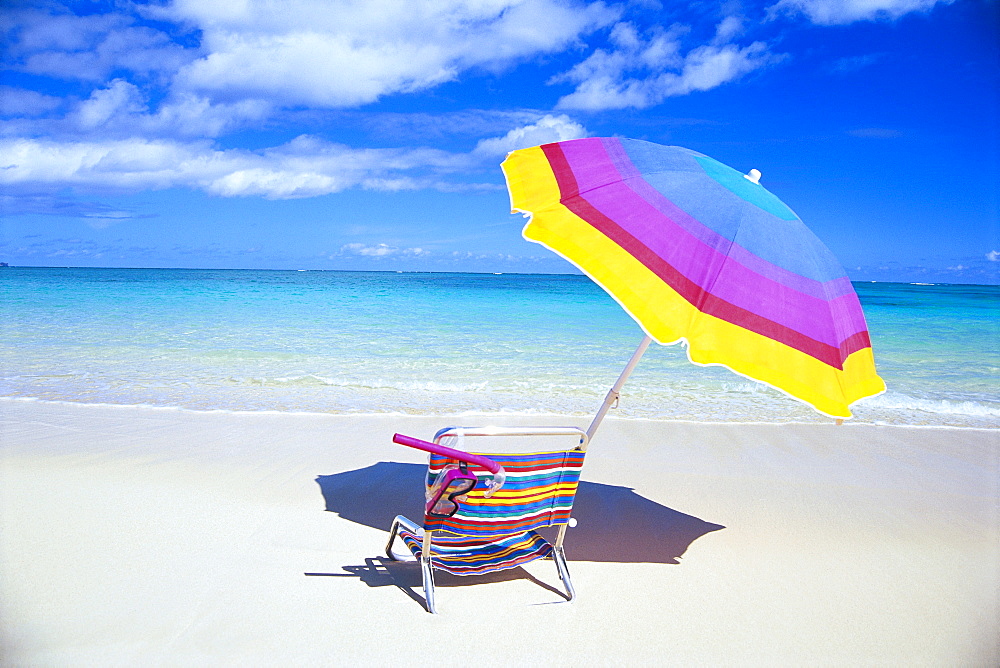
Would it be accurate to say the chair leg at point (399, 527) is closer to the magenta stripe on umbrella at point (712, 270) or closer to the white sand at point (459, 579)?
the white sand at point (459, 579)

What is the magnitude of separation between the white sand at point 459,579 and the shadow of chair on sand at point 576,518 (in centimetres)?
2

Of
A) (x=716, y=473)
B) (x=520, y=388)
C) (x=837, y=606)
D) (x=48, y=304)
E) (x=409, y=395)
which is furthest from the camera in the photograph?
(x=48, y=304)

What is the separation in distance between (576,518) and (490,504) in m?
1.69

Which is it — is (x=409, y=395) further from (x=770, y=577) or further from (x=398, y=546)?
(x=770, y=577)

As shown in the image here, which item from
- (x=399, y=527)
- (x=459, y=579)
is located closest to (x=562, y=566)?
(x=459, y=579)

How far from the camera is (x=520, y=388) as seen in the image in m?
9.10

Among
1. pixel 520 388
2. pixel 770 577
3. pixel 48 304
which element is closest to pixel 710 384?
pixel 520 388

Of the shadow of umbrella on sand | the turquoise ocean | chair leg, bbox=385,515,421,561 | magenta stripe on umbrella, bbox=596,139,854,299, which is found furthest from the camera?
the turquoise ocean

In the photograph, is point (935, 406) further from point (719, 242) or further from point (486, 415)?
point (719, 242)


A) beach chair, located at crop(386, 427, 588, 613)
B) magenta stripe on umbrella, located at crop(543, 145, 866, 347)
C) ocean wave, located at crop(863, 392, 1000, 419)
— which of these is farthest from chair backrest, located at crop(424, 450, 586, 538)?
ocean wave, located at crop(863, 392, 1000, 419)

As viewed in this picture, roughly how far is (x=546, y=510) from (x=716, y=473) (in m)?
2.87

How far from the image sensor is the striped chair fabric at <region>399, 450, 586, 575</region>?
2.94m

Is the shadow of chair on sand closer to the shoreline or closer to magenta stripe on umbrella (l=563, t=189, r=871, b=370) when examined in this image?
magenta stripe on umbrella (l=563, t=189, r=871, b=370)

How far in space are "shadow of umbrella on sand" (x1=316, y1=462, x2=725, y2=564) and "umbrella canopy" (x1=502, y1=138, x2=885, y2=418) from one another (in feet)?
5.15
